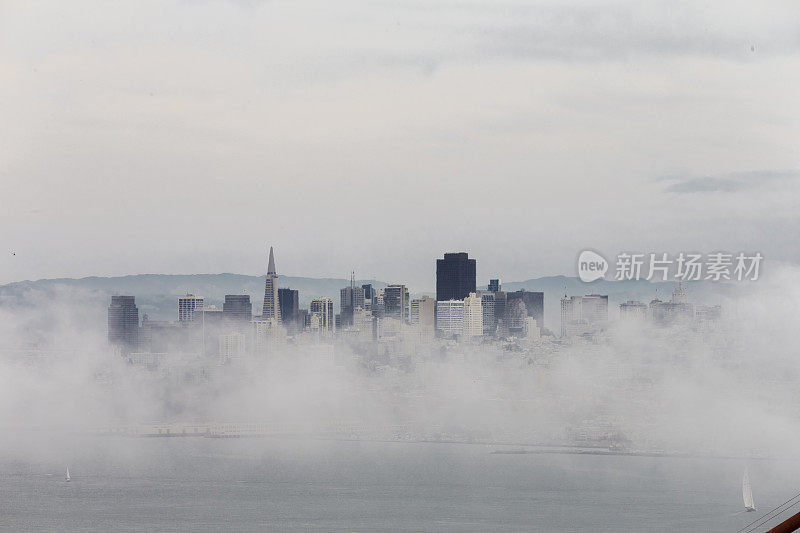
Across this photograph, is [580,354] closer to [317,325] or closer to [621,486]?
[317,325]

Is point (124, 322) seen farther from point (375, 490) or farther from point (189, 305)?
point (375, 490)

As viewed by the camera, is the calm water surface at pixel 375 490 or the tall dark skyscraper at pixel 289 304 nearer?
the calm water surface at pixel 375 490

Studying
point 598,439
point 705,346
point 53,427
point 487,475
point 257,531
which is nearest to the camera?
point 257,531

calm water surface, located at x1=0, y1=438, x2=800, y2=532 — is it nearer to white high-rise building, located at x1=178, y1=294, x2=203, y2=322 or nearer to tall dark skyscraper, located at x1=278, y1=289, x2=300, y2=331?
tall dark skyscraper, located at x1=278, y1=289, x2=300, y2=331

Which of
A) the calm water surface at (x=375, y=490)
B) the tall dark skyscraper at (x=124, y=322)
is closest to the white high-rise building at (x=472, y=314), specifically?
the calm water surface at (x=375, y=490)

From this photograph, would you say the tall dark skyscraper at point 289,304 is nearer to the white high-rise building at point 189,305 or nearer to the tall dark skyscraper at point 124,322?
the white high-rise building at point 189,305

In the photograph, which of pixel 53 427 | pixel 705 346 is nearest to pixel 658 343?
pixel 705 346
